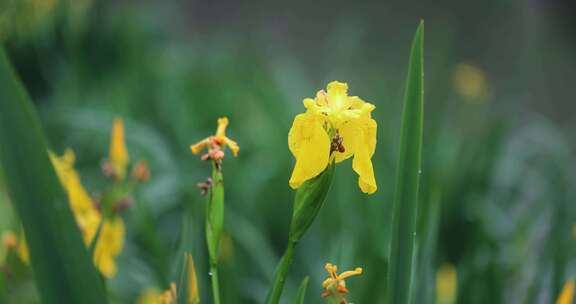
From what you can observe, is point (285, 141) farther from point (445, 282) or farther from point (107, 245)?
point (107, 245)

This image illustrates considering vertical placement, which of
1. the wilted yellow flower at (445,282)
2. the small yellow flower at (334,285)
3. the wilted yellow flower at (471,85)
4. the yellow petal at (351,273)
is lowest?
the small yellow flower at (334,285)

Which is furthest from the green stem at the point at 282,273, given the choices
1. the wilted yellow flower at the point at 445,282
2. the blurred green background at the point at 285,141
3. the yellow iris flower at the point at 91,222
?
the wilted yellow flower at the point at 445,282

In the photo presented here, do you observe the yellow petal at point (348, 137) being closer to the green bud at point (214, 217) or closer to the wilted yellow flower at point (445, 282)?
the green bud at point (214, 217)

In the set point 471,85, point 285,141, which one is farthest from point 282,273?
point 471,85

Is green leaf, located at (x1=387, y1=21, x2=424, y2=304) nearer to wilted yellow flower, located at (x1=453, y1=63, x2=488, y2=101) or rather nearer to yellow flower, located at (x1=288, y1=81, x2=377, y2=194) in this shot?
yellow flower, located at (x1=288, y1=81, x2=377, y2=194)

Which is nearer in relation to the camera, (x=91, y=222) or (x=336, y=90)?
(x=336, y=90)

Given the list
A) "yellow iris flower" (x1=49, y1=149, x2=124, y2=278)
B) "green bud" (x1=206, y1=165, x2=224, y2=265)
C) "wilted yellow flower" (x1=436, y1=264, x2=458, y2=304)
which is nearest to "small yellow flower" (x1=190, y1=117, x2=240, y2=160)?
"green bud" (x1=206, y1=165, x2=224, y2=265)

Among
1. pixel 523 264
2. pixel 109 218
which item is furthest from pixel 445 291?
pixel 109 218
